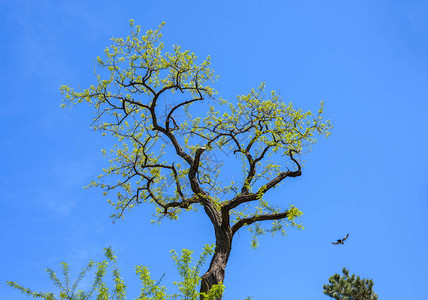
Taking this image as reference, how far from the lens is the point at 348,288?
19703 millimetres

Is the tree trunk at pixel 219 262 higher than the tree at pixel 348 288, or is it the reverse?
the tree at pixel 348 288

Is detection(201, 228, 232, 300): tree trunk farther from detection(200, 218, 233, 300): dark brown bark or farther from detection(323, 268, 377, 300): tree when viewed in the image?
detection(323, 268, 377, 300): tree

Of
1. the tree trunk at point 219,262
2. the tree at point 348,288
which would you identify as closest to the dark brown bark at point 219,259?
the tree trunk at point 219,262

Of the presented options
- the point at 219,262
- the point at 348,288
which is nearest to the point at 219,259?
the point at 219,262

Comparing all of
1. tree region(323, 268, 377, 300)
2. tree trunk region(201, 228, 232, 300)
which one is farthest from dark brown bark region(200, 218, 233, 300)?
tree region(323, 268, 377, 300)

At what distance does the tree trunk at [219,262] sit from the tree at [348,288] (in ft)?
40.7

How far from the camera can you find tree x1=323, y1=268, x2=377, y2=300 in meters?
19.6

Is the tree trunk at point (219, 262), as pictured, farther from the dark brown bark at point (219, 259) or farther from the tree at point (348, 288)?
the tree at point (348, 288)

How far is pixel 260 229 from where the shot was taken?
39.0 ft

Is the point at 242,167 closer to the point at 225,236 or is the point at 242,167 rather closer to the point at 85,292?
the point at 225,236

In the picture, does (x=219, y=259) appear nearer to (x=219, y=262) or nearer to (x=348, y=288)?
(x=219, y=262)

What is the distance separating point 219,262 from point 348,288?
12.9m

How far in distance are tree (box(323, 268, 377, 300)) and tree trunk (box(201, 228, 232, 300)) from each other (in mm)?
12408

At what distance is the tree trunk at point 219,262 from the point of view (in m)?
8.87
